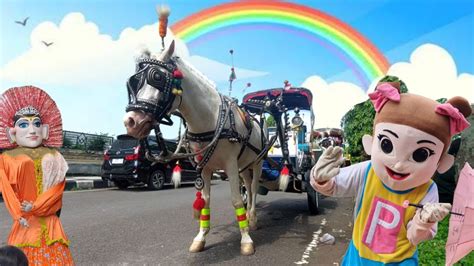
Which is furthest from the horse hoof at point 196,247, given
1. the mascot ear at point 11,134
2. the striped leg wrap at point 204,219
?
the mascot ear at point 11,134

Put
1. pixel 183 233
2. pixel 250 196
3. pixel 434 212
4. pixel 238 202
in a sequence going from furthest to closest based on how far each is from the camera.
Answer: pixel 250 196 < pixel 183 233 < pixel 238 202 < pixel 434 212

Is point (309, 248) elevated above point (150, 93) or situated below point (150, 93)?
below

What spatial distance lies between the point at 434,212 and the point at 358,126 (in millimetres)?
5429

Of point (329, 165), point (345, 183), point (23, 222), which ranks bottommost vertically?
point (23, 222)

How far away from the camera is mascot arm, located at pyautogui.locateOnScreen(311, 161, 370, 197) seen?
92.3 inches

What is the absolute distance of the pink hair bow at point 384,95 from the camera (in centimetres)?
223

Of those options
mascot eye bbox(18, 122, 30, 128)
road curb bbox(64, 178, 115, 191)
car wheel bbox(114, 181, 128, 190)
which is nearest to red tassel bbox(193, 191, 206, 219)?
mascot eye bbox(18, 122, 30, 128)

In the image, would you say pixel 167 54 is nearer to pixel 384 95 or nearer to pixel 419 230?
pixel 384 95

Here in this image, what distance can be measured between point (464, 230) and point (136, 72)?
2978 mm

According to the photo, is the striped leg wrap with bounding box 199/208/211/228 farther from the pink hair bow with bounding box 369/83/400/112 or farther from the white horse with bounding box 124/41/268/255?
the pink hair bow with bounding box 369/83/400/112

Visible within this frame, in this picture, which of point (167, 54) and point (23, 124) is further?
point (167, 54)

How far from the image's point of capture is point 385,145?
2207 millimetres

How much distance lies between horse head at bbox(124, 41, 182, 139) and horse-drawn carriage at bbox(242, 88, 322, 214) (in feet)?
6.77

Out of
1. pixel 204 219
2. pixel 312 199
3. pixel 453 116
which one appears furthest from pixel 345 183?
pixel 312 199
